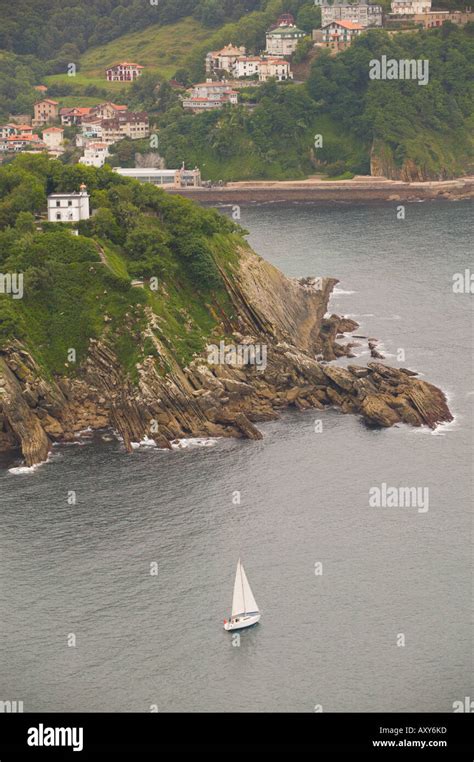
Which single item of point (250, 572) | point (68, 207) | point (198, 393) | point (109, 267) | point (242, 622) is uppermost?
point (68, 207)

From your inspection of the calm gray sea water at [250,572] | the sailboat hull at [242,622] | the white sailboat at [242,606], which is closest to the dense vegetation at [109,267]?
the calm gray sea water at [250,572]

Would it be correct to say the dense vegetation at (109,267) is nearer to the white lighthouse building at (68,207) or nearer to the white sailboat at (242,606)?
the white lighthouse building at (68,207)

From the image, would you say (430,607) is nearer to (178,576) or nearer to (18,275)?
(178,576)

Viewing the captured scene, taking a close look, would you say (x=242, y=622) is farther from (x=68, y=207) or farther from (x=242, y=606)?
(x=68, y=207)

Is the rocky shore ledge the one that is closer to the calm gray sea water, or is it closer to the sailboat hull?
the calm gray sea water

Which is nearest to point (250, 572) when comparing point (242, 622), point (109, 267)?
point (242, 622)

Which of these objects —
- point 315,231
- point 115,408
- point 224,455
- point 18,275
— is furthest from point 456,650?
point 315,231
